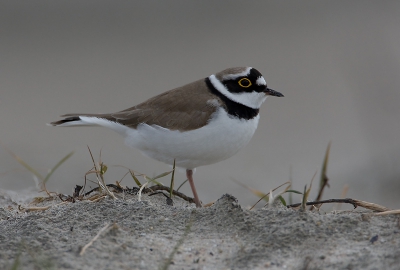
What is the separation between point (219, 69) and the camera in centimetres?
1134

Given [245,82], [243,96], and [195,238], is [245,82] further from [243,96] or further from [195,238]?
[195,238]

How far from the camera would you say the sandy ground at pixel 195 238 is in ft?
9.01

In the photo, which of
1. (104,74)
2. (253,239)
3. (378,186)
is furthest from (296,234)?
(104,74)

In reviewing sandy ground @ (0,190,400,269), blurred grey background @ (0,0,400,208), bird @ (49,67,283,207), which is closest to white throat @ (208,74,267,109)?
bird @ (49,67,283,207)

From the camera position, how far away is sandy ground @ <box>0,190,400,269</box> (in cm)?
275

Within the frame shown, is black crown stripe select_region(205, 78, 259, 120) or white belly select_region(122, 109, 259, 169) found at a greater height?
black crown stripe select_region(205, 78, 259, 120)

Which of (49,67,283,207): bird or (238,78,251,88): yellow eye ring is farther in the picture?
(238,78,251,88): yellow eye ring

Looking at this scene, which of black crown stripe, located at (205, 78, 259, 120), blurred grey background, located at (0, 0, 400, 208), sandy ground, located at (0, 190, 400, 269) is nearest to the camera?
sandy ground, located at (0, 190, 400, 269)

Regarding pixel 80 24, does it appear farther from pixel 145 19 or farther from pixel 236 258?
pixel 236 258

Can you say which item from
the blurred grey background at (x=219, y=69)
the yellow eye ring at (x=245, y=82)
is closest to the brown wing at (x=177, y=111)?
the yellow eye ring at (x=245, y=82)

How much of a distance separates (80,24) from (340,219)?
10971 mm

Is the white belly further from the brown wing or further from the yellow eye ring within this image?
the yellow eye ring

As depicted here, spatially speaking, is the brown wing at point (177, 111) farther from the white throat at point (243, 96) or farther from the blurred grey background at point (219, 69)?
the blurred grey background at point (219, 69)

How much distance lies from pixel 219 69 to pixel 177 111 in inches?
267
